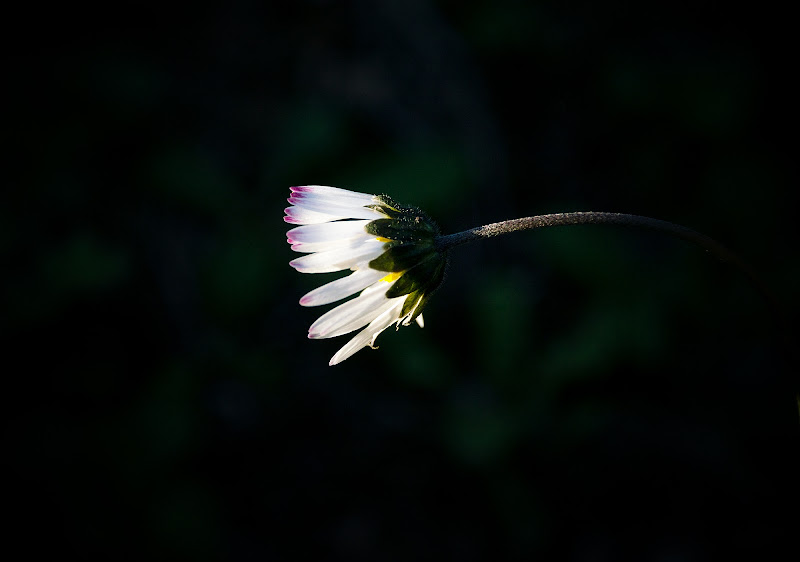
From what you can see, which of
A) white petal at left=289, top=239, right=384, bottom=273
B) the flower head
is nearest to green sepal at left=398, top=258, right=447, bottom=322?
the flower head

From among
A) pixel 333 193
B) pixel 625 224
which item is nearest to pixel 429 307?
pixel 333 193

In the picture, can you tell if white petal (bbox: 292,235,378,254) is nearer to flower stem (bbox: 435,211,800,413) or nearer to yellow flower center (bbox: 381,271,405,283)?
yellow flower center (bbox: 381,271,405,283)

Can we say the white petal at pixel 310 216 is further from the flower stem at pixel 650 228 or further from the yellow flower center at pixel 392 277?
the flower stem at pixel 650 228

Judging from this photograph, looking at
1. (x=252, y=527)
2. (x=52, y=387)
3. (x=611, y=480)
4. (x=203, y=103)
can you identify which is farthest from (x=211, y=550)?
(x=203, y=103)

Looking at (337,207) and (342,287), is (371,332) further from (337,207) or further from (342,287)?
(337,207)

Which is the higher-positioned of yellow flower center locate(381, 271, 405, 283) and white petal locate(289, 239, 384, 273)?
white petal locate(289, 239, 384, 273)

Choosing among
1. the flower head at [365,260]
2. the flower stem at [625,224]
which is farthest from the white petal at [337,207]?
the flower stem at [625,224]

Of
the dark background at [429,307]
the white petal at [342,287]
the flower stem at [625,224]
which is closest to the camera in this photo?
the flower stem at [625,224]

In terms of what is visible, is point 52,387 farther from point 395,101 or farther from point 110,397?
point 395,101
